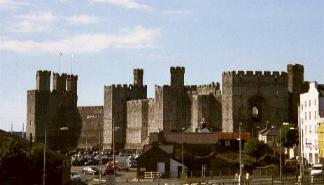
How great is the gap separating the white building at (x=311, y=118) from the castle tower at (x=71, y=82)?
172ft

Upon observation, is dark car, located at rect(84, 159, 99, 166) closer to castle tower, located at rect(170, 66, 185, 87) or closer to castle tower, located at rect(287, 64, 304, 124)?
castle tower, located at rect(170, 66, 185, 87)

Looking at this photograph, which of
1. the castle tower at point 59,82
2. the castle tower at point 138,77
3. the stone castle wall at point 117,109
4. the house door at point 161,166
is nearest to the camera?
the house door at point 161,166

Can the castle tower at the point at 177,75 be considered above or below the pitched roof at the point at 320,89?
above

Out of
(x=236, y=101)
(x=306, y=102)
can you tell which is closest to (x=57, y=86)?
(x=236, y=101)

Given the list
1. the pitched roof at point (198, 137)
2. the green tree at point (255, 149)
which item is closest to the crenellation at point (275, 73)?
the pitched roof at point (198, 137)

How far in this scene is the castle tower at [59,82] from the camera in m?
→ 132

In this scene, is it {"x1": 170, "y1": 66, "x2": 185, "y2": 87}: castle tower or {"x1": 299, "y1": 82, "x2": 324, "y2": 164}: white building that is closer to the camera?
{"x1": 299, "y1": 82, "x2": 324, "y2": 164}: white building

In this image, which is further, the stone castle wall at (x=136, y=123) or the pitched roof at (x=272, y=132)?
the stone castle wall at (x=136, y=123)

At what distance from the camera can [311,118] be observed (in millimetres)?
85188

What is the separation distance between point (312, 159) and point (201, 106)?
74.7 feet

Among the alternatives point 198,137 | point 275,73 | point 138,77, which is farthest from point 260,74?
point 138,77

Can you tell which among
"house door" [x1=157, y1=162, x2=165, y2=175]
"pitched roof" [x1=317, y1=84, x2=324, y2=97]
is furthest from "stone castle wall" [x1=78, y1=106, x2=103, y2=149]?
"house door" [x1=157, y1=162, x2=165, y2=175]

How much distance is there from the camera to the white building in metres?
80.9

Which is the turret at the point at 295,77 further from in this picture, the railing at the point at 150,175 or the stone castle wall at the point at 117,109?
the railing at the point at 150,175
